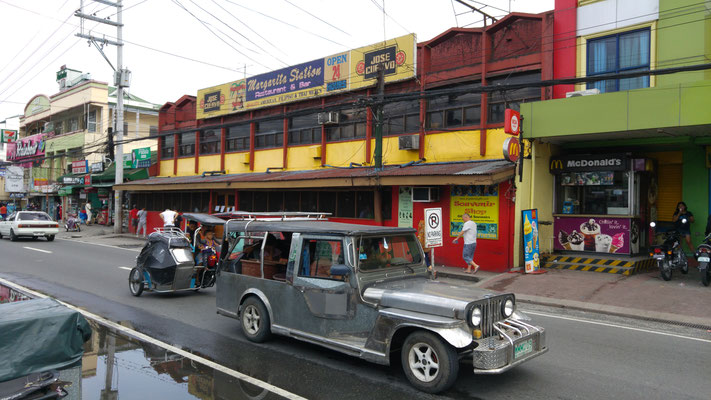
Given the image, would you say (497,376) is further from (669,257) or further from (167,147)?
(167,147)

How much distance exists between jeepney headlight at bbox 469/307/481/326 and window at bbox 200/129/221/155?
23.6 metres

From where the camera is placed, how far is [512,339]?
5047 mm

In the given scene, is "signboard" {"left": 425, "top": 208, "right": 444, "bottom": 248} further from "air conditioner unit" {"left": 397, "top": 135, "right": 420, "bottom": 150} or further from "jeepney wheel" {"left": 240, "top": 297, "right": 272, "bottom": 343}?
"air conditioner unit" {"left": 397, "top": 135, "right": 420, "bottom": 150}

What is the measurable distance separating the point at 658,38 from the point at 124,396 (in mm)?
14506

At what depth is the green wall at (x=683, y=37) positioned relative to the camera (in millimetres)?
12234

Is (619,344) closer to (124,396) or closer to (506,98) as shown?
(124,396)

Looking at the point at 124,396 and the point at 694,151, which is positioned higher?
the point at 694,151

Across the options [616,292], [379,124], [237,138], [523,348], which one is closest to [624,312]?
[616,292]

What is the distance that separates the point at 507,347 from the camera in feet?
16.0

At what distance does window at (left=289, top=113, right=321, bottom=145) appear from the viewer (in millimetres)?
21297

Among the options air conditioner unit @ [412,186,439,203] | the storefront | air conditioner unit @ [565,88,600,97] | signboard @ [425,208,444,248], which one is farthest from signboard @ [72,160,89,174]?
air conditioner unit @ [565,88,600,97]

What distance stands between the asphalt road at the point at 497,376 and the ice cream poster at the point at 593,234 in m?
5.07

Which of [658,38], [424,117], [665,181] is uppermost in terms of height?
[658,38]

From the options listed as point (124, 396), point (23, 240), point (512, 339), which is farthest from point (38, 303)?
point (23, 240)
